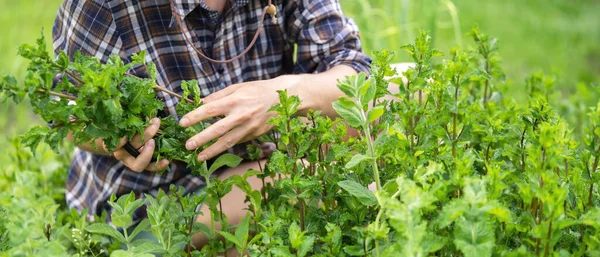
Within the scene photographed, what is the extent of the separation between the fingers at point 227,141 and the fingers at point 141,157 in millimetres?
113

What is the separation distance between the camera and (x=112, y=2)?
5.63 ft

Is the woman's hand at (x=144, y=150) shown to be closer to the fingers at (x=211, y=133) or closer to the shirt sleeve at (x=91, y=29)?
the fingers at (x=211, y=133)

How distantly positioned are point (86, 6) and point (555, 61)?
2845mm

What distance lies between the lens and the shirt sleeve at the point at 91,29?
5.64ft

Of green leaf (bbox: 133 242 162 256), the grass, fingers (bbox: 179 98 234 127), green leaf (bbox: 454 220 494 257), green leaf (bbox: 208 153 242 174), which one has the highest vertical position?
fingers (bbox: 179 98 234 127)

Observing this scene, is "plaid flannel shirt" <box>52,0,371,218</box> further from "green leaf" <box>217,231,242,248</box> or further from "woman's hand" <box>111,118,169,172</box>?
"green leaf" <box>217,231,242,248</box>

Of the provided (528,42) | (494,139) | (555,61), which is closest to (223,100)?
(494,139)

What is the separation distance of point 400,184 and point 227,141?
24.0 inches

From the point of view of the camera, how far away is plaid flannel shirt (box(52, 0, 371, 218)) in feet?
5.70

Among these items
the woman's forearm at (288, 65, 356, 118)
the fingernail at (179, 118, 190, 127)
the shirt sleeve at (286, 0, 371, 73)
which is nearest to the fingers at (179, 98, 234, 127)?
the fingernail at (179, 118, 190, 127)

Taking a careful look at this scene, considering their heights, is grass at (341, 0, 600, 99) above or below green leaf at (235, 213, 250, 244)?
below

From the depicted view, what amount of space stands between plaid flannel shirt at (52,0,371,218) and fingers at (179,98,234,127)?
1.18ft

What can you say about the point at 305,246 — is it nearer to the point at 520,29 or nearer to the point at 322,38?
the point at 322,38

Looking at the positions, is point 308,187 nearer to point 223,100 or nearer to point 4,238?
point 223,100
